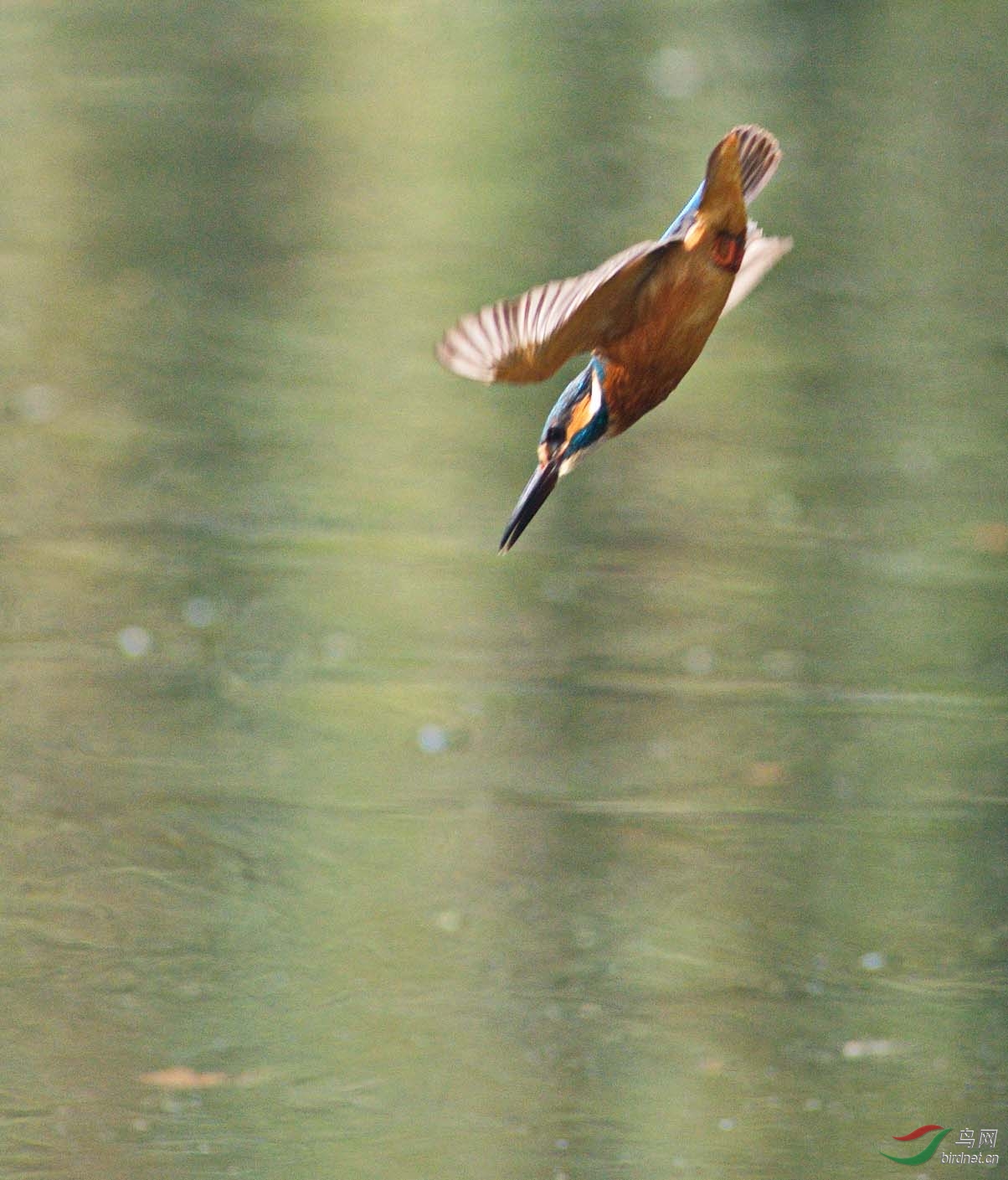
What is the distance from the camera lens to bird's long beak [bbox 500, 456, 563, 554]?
66 cm

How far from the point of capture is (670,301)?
0.62 m

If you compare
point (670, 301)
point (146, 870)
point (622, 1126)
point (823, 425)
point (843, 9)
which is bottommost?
point (622, 1126)

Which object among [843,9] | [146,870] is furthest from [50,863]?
[843,9]

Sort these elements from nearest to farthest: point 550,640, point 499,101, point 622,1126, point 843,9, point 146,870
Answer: point 622,1126 → point 146,870 → point 550,640 → point 499,101 → point 843,9

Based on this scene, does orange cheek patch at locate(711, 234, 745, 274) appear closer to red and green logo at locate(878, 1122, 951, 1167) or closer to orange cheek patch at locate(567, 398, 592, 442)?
orange cheek patch at locate(567, 398, 592, 442)

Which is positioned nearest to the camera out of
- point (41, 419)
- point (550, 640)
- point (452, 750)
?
point (452, 750)

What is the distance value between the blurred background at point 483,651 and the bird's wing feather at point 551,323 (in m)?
1.49

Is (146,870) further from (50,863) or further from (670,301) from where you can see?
(670,301)

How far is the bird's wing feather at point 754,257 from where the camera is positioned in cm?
67

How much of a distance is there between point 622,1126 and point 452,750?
26.1 inches

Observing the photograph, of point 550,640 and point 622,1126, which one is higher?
point 550,640

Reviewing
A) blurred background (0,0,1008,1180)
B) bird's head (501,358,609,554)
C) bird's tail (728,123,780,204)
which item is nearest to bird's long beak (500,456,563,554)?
bird's head (501,358,609,554)
